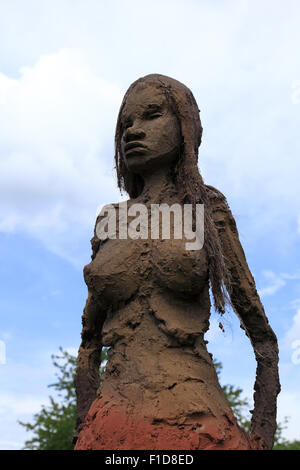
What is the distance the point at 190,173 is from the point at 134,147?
0.48m

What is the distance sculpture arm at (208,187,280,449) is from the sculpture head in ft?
1.46

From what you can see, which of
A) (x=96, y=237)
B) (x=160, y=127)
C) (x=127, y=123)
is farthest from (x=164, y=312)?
(x=127, y=123)

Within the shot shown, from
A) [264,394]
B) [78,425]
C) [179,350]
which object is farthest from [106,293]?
[264,394]

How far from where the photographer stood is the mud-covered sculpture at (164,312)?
366 cm

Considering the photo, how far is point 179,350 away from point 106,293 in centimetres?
70

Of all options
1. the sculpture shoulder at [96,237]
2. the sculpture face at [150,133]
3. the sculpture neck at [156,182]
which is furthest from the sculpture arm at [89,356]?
the sculpture face at [150,133]

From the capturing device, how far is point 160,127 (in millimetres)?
4535

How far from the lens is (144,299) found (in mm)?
4125

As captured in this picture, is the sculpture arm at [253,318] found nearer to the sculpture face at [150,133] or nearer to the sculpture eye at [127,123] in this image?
the sculpture face at [150,133]

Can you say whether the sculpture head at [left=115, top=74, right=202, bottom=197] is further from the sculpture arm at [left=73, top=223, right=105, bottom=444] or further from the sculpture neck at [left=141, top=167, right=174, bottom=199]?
the sculpture arm at [left=73, top=223, right=105, bottom=444]
